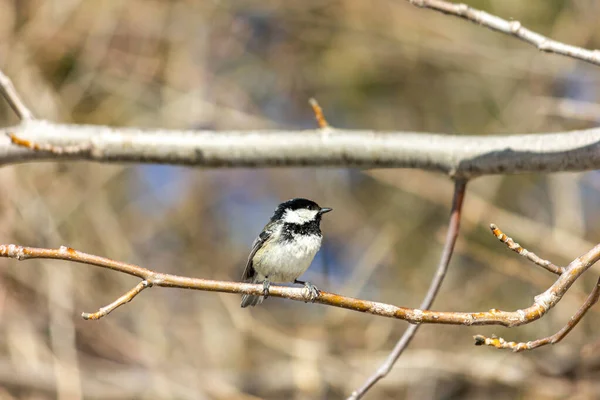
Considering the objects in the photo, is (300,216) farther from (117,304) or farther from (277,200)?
(277,200)

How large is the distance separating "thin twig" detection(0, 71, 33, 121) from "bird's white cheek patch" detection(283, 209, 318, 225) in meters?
1.36

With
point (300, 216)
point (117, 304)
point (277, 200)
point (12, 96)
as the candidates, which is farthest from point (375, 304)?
point (277, 200)

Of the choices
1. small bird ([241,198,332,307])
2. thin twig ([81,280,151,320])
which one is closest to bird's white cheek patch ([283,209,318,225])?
small bird ([241,198,332,307])

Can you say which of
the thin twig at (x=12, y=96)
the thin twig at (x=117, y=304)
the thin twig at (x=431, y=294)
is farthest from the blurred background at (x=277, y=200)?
the thin twig at (x=117, y=304)

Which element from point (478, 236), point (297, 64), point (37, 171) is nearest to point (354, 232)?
point (478, 236)

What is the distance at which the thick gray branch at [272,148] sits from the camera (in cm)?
290

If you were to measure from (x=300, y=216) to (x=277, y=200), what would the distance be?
10.7 ft

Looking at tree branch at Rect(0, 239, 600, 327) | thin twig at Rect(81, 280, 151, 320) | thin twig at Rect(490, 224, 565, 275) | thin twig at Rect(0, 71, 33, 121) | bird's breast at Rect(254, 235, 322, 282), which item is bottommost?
thin twig at Rect(81, 280, 151, 320)

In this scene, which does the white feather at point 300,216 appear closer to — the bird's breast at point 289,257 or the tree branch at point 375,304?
the bird's breast at point 289,257

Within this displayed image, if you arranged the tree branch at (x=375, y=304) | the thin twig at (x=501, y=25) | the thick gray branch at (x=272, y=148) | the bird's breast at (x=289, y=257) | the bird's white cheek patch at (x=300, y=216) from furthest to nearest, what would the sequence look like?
the bird's white cheek patch at (x=300, y=216) → the bird's breast at (x=289, y=257) → the thick gray branch at (x=272, y=148) → the thin twig at (x=501, y=25) → the tree branch at (x=375, y=304)

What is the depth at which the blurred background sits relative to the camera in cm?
474

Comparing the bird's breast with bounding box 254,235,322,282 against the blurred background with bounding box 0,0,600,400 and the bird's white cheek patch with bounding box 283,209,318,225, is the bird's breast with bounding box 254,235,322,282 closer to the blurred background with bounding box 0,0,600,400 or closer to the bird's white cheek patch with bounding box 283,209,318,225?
the bird's white cheek patch with bounding box 283,209,318,225

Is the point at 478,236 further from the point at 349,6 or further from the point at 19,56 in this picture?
the point at 19,56

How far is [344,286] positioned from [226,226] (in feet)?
5.84
